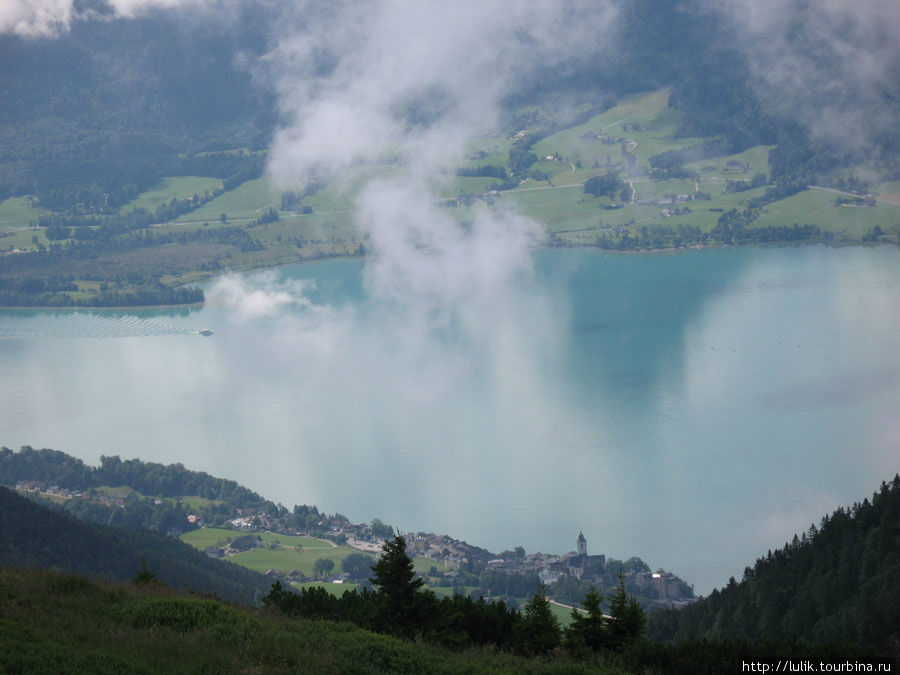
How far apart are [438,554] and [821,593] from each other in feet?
21.6

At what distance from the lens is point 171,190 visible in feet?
165

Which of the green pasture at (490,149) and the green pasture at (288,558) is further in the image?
the green pasture at (490,149)

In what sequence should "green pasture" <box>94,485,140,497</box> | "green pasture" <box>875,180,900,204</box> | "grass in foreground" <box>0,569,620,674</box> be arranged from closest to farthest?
"grass in foreground" <box>0,569,620,674</box> < "green pasture" <box>94,485,140,497</box> < "green pasture" <box>875,180,900,204</box>

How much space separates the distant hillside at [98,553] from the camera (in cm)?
1219

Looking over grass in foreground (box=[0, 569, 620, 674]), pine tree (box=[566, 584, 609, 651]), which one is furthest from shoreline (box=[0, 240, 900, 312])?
grass in foreground (box=[0, 569, 620, 674])

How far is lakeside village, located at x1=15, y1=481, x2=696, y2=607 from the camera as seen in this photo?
13758 millimetres

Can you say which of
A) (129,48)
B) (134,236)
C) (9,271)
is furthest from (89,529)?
(129,48)

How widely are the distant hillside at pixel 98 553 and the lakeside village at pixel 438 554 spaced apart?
1.12 metres

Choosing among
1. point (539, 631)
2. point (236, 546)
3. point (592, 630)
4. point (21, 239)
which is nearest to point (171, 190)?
point (21, 239)

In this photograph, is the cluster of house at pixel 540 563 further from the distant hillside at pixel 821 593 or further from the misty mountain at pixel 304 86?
the misty mountain at pixel 304 86

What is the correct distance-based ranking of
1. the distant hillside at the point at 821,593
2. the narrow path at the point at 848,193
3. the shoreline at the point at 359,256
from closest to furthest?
the distant hillside at the point at 821,593
the shoreline at the point at 359,256
the narrow path at the point at 848,193

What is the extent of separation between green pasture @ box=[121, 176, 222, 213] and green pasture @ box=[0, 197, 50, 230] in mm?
3724

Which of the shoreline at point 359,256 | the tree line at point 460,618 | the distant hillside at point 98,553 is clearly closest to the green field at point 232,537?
the distant hillside at point 98,553

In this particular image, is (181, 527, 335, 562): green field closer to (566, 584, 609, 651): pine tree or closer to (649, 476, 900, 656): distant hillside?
(649, 476, 900, 656): distant hillside
